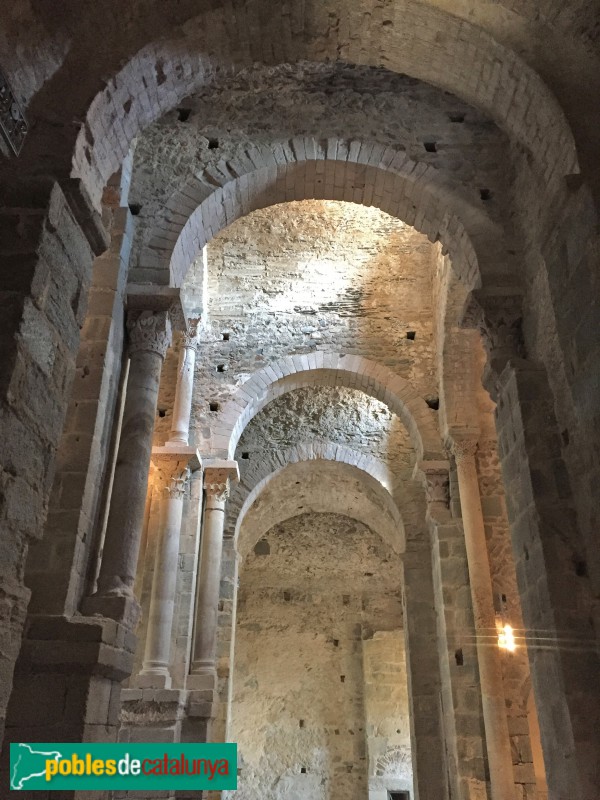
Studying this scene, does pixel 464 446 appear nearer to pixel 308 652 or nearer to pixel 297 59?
pixel 297 59

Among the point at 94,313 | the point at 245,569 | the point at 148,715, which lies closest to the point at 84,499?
the point at 94,313

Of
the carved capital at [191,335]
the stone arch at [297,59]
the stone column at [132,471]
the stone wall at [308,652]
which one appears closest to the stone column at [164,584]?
the carved capital at [191,335]

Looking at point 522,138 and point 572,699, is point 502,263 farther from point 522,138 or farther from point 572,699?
point 572,699

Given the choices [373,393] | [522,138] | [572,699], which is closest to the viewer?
[572,699]

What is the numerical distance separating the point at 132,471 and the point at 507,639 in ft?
18.1

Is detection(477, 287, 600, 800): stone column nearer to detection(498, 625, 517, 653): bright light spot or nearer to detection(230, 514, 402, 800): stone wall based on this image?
detection(498, 625, 517, 653): bright light spot

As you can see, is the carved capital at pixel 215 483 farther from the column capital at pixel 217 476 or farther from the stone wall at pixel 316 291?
the stone wall at pixel 316 291

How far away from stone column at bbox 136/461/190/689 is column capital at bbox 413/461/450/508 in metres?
3.43

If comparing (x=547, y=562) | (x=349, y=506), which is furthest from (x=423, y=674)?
(x=547, y=562)

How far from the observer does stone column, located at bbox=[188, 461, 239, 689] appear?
25.3ft

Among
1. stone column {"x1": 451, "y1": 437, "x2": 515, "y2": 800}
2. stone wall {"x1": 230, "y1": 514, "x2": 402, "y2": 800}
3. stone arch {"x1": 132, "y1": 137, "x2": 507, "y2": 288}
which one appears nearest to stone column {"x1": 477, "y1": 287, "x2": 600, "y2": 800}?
stone arch {"x1": 132, "y1": 137, "x2": 507, "y2": 288}

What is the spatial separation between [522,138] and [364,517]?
9825 mm

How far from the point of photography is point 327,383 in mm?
10109

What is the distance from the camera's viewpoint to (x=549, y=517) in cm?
407
